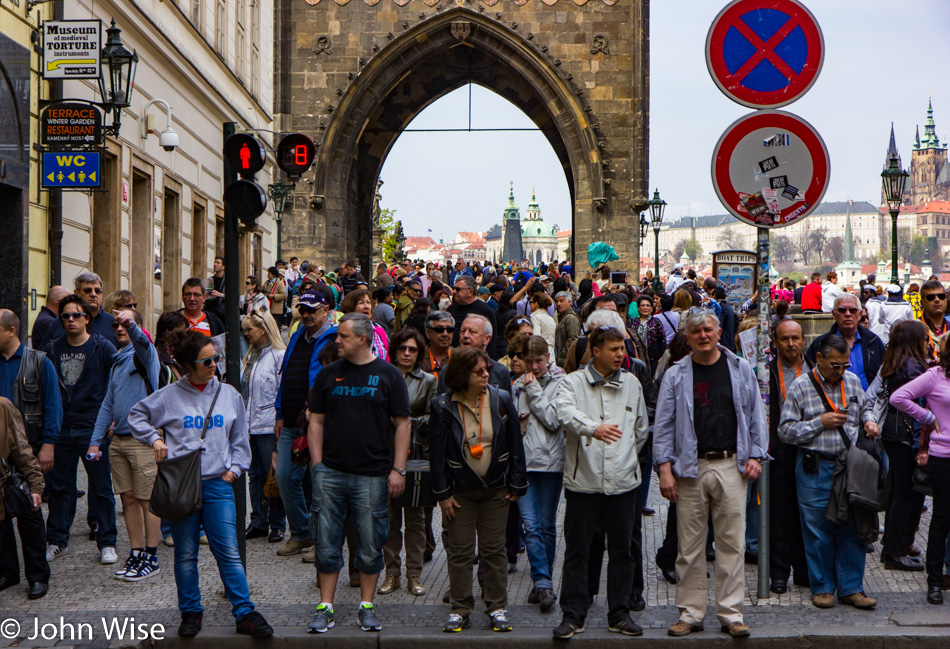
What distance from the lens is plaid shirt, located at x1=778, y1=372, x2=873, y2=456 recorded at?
6.67 meters

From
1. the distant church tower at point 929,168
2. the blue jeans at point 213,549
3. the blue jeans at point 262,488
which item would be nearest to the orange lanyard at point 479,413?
the blue jeans at point 213,549

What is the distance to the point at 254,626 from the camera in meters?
5.85

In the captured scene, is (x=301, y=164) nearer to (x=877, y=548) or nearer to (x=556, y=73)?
(x=877, y=548)

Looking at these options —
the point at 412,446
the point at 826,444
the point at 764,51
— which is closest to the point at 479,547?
the point at 412,446

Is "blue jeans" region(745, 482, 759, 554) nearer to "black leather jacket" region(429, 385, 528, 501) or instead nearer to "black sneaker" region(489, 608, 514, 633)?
"black leather jacket" region(429, 385, 528, 501)

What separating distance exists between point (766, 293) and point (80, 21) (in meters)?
8.53

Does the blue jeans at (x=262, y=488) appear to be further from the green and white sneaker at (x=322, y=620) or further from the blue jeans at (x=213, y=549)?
the green and white sneaker at (x=322, y=620)

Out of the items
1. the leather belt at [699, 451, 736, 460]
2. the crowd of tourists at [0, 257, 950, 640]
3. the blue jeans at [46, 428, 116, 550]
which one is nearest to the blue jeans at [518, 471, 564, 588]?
the crowd of tourists at [0, 257, 950, 640]

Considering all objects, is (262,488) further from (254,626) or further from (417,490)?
(254,626)

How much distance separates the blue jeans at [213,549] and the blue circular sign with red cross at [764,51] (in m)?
3.69

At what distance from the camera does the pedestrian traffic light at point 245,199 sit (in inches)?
266

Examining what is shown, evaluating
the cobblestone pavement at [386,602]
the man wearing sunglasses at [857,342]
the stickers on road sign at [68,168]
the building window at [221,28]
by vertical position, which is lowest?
the cobblestone pavement at [386,602]

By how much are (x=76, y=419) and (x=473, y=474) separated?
3.23 metres

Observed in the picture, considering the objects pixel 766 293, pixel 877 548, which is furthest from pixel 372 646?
pixel 877 548
